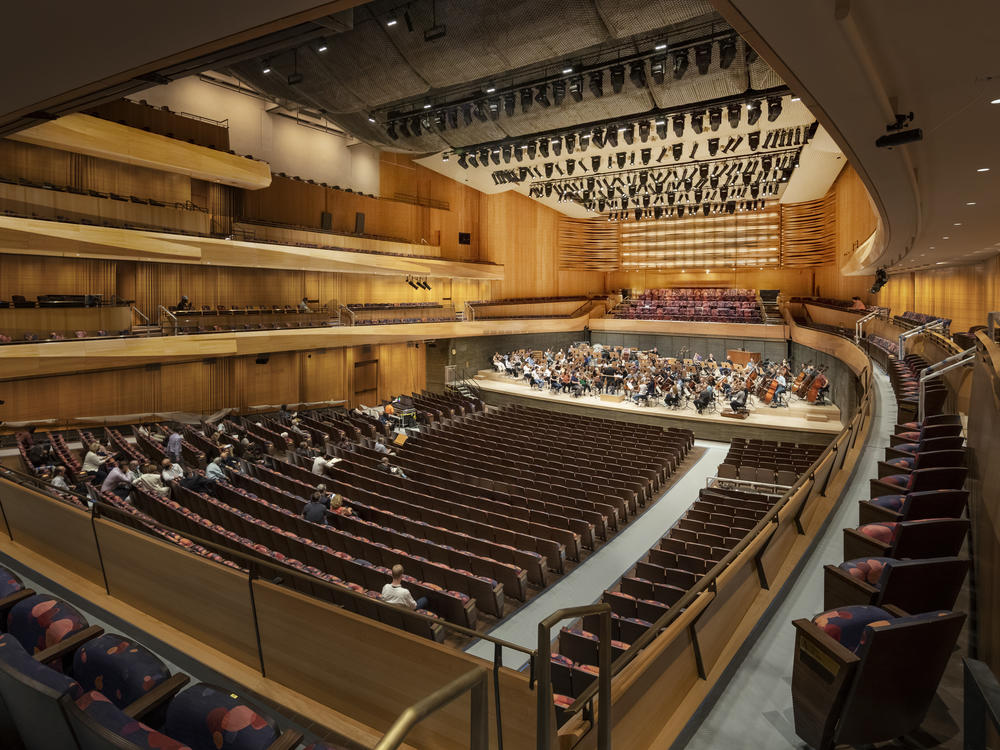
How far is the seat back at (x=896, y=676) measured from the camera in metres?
1.79

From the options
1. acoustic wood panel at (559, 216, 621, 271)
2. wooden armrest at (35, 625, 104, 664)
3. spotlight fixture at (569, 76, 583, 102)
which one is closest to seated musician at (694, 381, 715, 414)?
spotlight fixture at (569, 76, 583, 102)

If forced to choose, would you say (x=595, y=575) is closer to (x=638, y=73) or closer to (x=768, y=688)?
(x=768, y=688)

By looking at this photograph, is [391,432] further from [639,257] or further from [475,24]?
[639,257]

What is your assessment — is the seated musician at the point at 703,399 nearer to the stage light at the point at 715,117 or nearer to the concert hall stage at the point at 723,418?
the concert hall stage at the point at 723,418

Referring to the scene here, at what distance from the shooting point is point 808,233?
22.7 metres

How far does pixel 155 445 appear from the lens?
8.83m

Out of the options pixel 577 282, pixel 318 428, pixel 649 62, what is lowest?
pixel 318 428

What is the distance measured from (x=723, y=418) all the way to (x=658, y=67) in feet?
26.7

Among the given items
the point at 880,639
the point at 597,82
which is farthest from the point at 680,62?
the point at 880,639

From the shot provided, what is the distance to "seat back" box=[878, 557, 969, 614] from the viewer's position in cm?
221

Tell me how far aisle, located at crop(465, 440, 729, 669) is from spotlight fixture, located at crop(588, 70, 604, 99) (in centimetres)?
797

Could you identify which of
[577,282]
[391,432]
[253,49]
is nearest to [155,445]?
[391,432]

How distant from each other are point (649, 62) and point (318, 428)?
998cm

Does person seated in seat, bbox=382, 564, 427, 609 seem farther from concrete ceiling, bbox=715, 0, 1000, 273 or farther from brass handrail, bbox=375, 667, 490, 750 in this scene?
concrete ceiling, bbox=715, 0, 1000, 273
